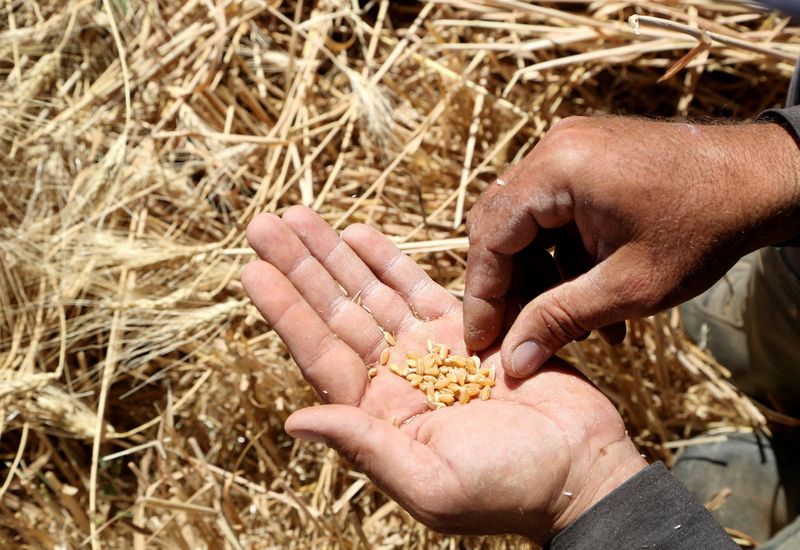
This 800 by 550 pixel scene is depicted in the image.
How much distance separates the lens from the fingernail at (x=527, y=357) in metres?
1.61

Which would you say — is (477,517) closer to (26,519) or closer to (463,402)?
(463,402)

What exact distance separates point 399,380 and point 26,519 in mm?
1108

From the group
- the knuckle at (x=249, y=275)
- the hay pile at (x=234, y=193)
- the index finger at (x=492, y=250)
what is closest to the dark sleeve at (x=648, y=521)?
the index finger at (x=492, y=250)

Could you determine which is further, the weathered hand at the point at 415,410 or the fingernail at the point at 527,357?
the fingernail at the point at 527,357

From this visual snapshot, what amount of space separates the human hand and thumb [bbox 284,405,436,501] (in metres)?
0.27

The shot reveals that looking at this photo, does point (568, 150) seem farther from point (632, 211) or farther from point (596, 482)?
point (596, 482)

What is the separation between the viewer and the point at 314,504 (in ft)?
7.13

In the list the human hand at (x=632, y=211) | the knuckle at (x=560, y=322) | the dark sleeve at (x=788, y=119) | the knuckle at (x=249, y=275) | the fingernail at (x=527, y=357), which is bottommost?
the fingernail at (x=527, y=357)

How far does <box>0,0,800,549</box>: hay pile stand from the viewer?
88.1 inches

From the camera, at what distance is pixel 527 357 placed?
5.30 ft

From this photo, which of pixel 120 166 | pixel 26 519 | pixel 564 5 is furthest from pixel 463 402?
pixel 564 5

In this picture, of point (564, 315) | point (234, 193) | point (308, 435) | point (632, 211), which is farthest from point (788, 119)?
point (234, 193)

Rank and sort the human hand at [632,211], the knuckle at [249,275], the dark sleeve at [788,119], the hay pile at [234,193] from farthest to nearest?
the hay pile at [234,193] < the knuckle at [249,275] < the dark sleeve at [788,119] < the human hand at [632,211]

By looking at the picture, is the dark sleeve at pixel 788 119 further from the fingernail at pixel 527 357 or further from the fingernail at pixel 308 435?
the fingernail at pixel 308 435
